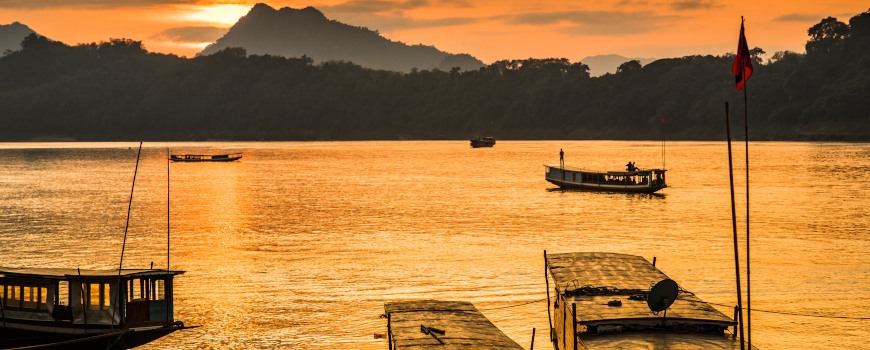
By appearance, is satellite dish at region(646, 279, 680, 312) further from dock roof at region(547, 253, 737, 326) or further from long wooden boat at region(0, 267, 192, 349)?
long wooden boat at region(0, 267, 192, 349)

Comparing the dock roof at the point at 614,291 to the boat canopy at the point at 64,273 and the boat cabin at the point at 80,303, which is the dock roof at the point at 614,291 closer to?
the boat cabin at the point at 80,303

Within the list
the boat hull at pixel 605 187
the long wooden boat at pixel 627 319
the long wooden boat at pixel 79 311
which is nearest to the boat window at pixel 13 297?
the long wooden boat at pixel 79 311

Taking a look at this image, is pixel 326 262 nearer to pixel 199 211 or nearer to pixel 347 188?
pixel 199 211

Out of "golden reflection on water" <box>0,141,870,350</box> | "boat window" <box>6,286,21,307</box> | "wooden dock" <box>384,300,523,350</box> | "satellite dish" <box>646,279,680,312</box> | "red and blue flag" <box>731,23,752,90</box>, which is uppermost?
"red and blue flag" <box>731,23,752,90</box>

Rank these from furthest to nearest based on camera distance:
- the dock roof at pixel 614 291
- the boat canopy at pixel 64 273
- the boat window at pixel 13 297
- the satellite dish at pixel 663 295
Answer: the boat window at pixel 13 297, the boat canopy at pixel 64 273, the dock roof at pixel 614 291, the satellite dish at pixel 663 295

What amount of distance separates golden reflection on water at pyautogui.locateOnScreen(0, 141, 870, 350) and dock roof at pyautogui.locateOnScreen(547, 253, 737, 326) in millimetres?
3082

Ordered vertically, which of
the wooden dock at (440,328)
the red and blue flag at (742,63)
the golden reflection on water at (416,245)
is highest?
the red and blue flag at (742,63)

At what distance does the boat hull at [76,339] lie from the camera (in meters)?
20.4

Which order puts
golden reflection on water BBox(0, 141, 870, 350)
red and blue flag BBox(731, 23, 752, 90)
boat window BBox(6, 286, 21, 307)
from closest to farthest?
1. red and blue flag BBox(731, 23, 752, 90)
2. boat window BBox(6, 286, 21, 307)
3. golden reflection on water BBox(0, 141, 870, 350)

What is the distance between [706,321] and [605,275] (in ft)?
16.9

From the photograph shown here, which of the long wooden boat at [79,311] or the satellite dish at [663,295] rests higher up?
the satellite dish at [663,295]

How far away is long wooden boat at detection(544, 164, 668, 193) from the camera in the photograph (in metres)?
71.7

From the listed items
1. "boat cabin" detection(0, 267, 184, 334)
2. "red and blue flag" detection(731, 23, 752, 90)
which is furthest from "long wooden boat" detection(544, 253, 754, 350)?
"boat cabin" detection(0, 267, 184, 334)

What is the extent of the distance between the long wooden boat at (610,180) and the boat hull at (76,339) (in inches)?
2264
